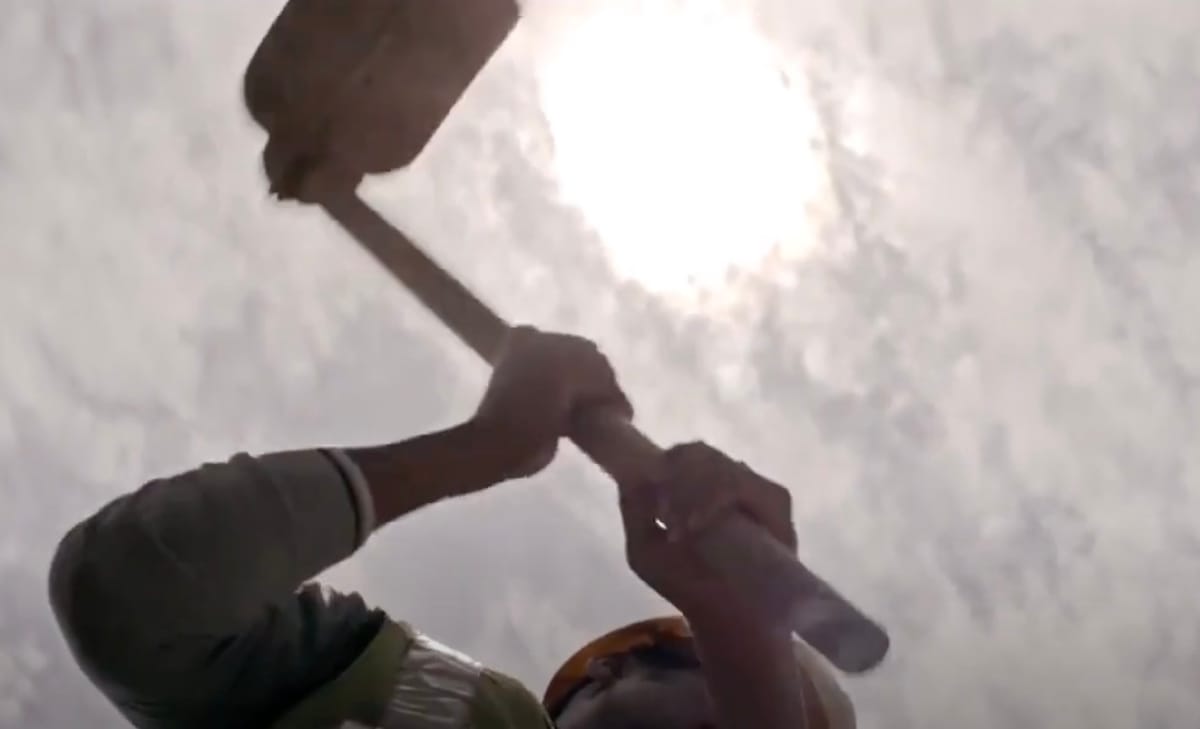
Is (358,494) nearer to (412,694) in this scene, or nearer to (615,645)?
(412,694)

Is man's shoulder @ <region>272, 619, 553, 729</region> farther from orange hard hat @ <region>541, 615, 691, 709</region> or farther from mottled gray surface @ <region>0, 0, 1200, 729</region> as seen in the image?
mottled gray surface @ <region>0, 0, 1200, 729</region>

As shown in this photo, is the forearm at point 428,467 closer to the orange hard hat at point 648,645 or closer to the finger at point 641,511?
the finger at point 641,511

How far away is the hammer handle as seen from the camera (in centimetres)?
50

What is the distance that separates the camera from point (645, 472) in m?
0.65

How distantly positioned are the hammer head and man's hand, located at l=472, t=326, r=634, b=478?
0.16 metres

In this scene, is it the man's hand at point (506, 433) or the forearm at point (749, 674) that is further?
the forearm at point (749, 674)

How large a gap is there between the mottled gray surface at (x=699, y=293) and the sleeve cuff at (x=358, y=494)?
0.32 metres

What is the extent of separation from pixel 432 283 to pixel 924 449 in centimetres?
39

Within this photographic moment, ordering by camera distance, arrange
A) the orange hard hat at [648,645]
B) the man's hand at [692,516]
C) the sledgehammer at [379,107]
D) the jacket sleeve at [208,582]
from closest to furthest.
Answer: the jacket sleeve at [208,582] → the man's hand at [692,516] → the sledgehammer at [379,107] → the orange hard hat at [648,645]

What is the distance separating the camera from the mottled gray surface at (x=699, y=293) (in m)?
0.80

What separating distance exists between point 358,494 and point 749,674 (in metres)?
0.25

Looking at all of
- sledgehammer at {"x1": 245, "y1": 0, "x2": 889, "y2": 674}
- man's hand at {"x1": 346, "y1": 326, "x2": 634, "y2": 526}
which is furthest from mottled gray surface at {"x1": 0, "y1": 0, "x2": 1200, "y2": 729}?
man's hand at {"x1": 346, "y1": 326, "x2": 634, "y2": 526}

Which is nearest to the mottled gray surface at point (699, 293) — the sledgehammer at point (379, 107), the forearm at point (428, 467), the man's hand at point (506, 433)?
the sledgehammer at point (379, 107)

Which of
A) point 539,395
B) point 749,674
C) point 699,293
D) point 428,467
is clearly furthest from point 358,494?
point 699,293
